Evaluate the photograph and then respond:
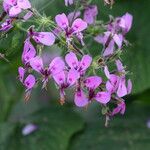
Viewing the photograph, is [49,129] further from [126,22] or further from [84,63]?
[84,63]

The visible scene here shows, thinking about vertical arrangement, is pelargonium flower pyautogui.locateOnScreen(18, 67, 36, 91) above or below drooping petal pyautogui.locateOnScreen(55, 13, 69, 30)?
below

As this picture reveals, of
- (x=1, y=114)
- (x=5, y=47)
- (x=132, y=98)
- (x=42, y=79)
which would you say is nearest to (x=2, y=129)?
(x=1, y=114)

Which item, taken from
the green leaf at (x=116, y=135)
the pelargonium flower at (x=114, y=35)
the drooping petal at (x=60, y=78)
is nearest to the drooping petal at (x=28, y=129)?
the green leaf at (x=116, y=135)

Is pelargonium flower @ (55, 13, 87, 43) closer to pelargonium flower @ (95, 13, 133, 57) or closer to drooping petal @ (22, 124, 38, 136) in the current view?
pelargonium flower @ (95, 13, 133, 57)

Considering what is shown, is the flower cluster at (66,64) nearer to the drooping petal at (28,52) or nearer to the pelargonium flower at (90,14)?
the drooping petal at (28,52)

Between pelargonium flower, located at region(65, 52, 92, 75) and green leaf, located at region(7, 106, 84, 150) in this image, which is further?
green leaf, located at region(7, 106, 84, 150)

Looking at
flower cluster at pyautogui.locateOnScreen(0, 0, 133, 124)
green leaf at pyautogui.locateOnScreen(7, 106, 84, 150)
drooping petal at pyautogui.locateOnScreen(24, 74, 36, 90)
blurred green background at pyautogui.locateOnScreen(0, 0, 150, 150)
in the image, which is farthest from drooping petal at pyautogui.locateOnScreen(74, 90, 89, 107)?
green leaf at pyautogui.locateOnScreen(7, 106, 84, 150)

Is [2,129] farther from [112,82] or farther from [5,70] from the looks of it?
[112,82]
